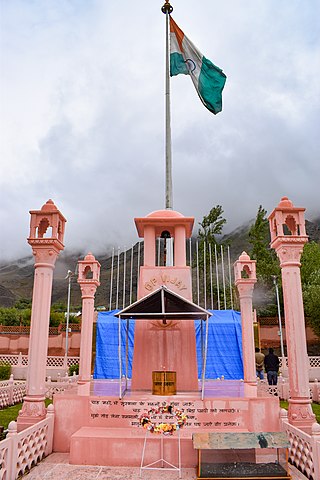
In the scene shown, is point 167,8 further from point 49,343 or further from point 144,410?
point 49,343

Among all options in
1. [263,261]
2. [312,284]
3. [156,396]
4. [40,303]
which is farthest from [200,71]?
[263,261]

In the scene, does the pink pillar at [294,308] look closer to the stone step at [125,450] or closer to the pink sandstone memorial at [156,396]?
the pink sandstone memorial at [156,396]

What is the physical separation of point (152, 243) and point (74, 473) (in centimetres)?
600

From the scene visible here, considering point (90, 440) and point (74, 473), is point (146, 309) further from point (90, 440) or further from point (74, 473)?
point (74, 473)

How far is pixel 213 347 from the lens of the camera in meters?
20.9

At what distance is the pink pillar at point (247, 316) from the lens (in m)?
10.9

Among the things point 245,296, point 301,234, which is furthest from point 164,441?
point 245,296

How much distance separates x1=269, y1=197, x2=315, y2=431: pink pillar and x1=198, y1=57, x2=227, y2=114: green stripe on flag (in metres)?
8.23

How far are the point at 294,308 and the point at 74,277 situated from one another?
7285 centimetres

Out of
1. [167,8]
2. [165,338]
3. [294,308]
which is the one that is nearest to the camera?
[294,308]

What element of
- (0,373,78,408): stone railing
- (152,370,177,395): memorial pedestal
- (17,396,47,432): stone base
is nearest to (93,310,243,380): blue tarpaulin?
(0,373,78,408): stone railing

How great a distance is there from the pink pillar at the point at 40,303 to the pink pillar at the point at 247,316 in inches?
228

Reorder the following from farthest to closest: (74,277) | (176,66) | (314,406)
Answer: (74,277) < (176,66) < (314,406)

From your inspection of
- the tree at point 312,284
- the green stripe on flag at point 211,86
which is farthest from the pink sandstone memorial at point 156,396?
the tree at point 312,284
